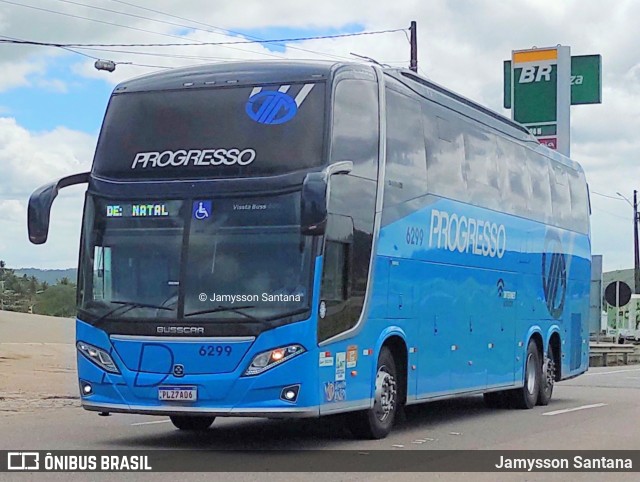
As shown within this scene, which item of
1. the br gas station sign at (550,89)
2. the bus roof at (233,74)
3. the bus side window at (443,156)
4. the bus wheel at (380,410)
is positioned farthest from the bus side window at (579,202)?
the br gas station sign at (550,89)

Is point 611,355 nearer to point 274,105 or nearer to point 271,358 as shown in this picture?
point 274,105

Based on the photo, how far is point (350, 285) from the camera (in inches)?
493

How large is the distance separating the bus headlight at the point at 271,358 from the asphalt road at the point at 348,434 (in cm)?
112

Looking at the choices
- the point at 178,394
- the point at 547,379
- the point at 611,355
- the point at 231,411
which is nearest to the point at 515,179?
the point at 547,379

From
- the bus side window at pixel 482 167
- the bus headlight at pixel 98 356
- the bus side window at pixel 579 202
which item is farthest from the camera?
the bus side window at pixel 579 202

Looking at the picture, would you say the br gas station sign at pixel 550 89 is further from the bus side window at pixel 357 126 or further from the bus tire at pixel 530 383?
the bus side window at pixel 357 126

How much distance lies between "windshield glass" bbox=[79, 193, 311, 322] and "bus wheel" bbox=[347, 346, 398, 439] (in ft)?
6.81

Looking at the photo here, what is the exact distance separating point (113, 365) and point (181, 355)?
83cm

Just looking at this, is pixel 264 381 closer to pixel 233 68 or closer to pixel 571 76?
pixel 233 68

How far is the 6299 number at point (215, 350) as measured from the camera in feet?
38.4

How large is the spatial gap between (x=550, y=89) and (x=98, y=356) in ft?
88.6

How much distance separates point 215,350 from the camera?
11.7m

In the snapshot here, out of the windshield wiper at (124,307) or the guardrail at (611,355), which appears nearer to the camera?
the windshield wiper at (124,307)

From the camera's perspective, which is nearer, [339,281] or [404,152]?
[339,281]
